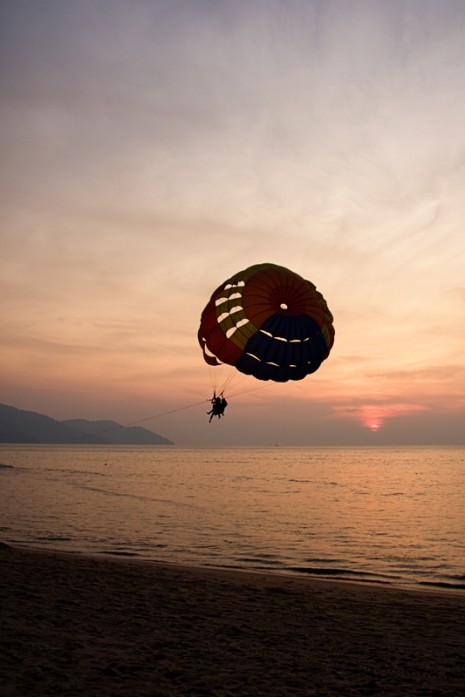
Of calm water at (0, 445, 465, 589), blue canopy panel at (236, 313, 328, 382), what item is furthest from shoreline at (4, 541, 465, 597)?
blue canopy panel at (236, 313, 328, 382)

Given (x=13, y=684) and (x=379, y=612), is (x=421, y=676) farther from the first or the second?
(x=13, y=684)

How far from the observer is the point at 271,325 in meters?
19.9

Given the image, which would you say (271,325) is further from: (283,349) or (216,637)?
(216,637)

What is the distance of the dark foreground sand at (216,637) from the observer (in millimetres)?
7410

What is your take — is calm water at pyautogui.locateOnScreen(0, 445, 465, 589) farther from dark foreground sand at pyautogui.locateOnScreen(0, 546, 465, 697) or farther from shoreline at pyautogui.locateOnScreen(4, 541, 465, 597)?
dark foreground sand at pyautogui.locateOnScreen(0, 546, 465, 697)

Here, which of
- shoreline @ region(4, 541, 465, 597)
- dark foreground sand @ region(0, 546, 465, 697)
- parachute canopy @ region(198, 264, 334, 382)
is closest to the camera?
dark foreground sand @ region(0, 546, 465, 697)

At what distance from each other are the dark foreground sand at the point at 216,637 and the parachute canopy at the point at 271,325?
25.2 feet

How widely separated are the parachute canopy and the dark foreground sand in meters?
7.69

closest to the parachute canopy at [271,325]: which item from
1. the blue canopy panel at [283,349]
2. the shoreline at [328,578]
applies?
the blue canopy panel at [283,349]

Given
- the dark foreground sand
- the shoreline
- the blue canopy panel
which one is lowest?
the shoreline

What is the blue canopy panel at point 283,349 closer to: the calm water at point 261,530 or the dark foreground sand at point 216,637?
the calm water at point 261,530

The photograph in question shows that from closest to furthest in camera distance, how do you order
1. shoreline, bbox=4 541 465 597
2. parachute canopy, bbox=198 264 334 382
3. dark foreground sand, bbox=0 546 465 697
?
1. dark foreground sand, bbox=0 546 465 697
2. shoreline, bbox=4 541 465 597
3. parachute canopy, bbox=198 264 334 382

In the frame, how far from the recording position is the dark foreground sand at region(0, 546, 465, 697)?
7.41 meters

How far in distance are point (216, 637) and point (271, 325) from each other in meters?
11.9
